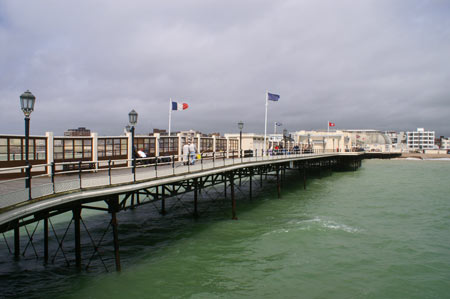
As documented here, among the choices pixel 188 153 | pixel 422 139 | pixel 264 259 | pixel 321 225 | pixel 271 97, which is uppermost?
pixel 271 97

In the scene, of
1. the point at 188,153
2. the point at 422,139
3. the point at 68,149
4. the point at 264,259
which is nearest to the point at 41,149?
the point at 68,149

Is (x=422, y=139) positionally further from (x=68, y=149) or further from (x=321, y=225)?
(x=68, y=149)

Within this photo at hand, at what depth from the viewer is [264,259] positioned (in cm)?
1363

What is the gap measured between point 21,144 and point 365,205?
2456 centimetres

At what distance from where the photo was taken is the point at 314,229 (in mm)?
17844

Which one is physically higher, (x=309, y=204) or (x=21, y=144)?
(x=21, y=144)

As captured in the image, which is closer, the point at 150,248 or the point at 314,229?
the point at 150,248

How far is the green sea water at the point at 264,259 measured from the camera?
10969mm

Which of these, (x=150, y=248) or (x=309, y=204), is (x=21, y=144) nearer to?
(x=150, y=248)

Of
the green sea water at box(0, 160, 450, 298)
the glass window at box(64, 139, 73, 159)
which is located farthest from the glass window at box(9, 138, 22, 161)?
the green sea water at box(0, 160, 450, 298)

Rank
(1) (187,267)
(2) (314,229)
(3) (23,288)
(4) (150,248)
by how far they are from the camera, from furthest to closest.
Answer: (2) (314,229) < (4) (150,248) < (1) (187,267) < (3) (23,288)

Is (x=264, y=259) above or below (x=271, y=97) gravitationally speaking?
below

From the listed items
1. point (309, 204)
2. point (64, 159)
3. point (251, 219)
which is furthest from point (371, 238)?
point (64, 159)

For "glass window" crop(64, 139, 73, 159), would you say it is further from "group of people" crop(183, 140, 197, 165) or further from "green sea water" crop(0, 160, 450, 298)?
"group of people" crop(183, 140, 197, 165)
